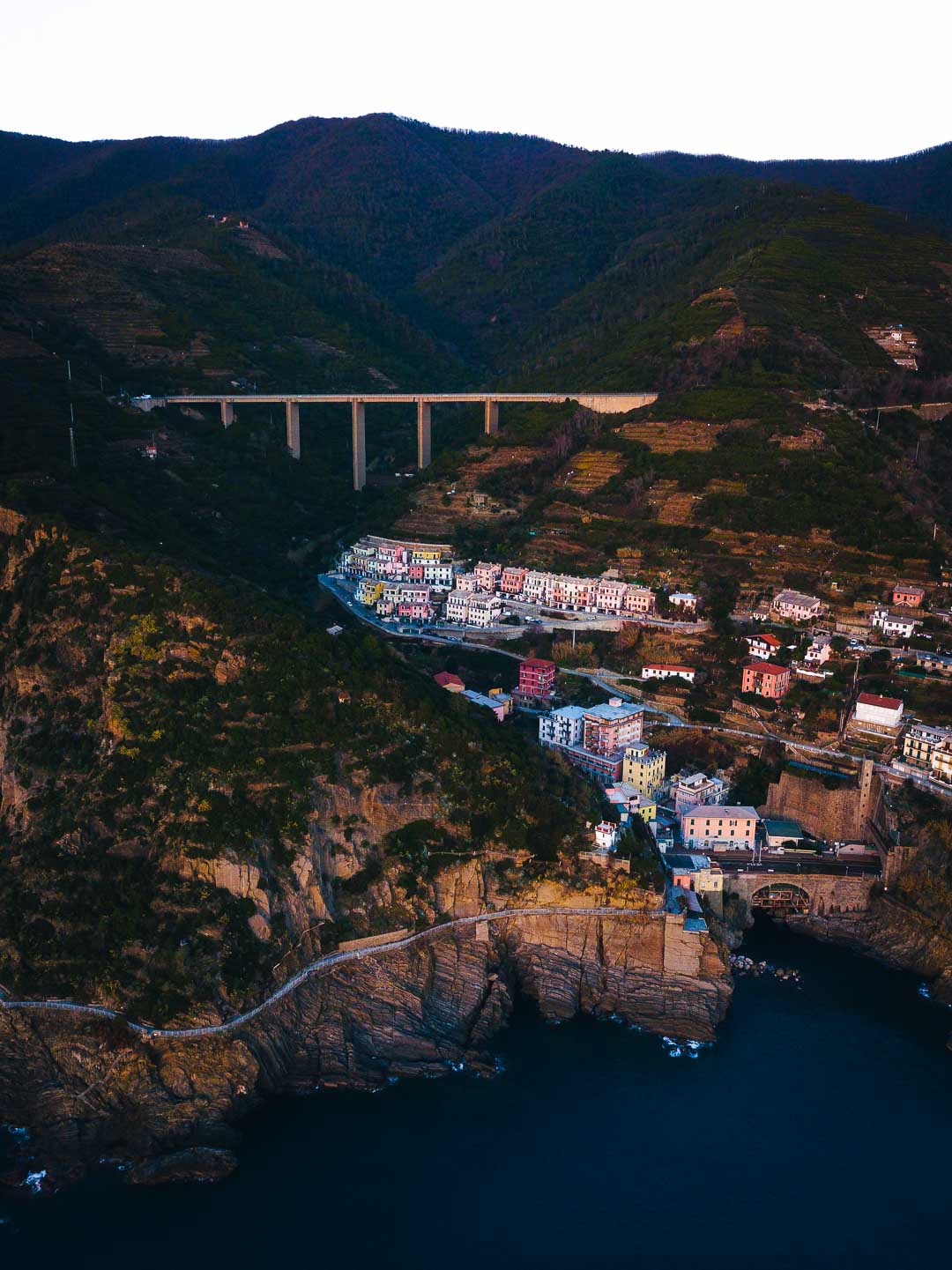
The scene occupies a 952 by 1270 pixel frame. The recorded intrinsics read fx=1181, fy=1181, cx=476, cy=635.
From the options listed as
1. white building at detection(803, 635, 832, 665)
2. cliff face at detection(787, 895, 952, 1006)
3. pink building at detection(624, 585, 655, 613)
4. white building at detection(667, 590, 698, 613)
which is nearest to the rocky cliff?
cliff face at detection(787, 895, 952, 1006)

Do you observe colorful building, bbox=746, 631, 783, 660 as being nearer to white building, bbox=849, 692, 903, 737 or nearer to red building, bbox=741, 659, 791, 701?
red building, bbox=741, 659, 791, 701

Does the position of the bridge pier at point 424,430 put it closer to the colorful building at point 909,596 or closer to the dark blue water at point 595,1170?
the colorful building at point 909,596

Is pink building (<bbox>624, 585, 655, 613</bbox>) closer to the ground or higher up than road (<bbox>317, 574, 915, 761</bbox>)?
higher up

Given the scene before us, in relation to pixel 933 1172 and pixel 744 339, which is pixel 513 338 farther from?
pixel 933 1172

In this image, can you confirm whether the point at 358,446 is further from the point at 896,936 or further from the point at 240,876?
the point at 896,936

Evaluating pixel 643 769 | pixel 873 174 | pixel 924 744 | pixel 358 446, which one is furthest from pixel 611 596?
pixel 873 174

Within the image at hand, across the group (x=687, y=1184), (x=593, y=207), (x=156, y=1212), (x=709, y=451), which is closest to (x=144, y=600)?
(x=156, y=1212)

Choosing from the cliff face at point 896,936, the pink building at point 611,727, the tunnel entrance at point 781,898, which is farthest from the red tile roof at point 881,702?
the tunnel entrance at point 781,898
